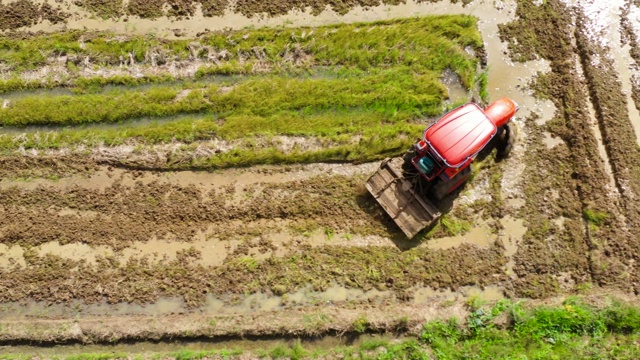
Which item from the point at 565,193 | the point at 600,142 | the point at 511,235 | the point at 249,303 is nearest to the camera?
the point at 249,303

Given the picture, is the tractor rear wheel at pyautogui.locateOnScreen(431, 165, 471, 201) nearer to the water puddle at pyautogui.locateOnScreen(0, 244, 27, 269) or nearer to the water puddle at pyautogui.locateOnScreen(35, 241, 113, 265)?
the water puddle at pyautogui.locateOnScreen(35, 241, 113, 265)

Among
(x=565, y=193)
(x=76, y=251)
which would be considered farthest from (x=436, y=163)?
(x=76, y=251)

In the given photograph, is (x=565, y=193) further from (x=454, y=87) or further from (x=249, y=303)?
(x=249, y=303)

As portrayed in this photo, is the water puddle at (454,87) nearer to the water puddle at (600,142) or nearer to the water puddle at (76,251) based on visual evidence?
the water puddle at (600,142)

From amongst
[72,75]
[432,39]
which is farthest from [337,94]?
[72,75]

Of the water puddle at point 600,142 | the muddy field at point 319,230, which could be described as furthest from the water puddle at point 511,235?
the water puddle at point 600,142

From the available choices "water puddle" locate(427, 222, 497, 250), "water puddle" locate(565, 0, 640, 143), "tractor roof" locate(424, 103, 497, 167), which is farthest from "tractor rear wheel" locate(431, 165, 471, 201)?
"water puddle" locate(565, 0, 640, 143)

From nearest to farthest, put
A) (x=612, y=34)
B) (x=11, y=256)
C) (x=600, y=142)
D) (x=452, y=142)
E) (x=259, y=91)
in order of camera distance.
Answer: (x=452, y=142) → (x=11, y=256) → (x=600, y=142) → (x=259, y=91) → (x=612, y=34)
